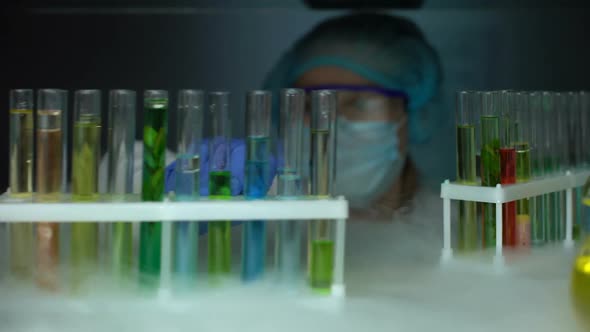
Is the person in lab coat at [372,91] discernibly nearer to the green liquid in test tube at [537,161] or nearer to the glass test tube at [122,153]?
the green liquid in test tube at [537,161]

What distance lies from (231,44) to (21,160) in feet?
7.25

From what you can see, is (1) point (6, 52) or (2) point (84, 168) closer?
(2) point (84, 168)


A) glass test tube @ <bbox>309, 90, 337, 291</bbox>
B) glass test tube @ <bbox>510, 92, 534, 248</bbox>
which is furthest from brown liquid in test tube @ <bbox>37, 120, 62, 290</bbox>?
glass test tube @ <bbox>510, 92, 534, 248</bbox>

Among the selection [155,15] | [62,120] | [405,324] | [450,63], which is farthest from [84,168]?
[450,63]

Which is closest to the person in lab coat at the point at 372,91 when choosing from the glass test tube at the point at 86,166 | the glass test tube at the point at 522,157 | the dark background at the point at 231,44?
the dark background at the point at 231,44

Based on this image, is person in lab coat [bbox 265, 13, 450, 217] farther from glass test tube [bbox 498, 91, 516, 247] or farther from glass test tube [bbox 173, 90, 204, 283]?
glass test tube [bbox 173, 90, 204, 283]

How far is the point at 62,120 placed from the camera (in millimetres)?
1083

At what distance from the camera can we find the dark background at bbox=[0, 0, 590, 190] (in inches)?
123

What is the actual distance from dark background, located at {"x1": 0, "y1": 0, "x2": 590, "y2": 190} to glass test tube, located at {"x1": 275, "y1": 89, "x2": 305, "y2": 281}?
1989 mm

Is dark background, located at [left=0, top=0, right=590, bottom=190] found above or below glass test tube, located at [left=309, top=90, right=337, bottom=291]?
above

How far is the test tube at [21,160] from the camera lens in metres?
1.06

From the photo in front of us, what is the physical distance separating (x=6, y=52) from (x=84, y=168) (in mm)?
2289

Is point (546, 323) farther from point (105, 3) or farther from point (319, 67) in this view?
point (105, 3)

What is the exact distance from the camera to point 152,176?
106 centimetres
